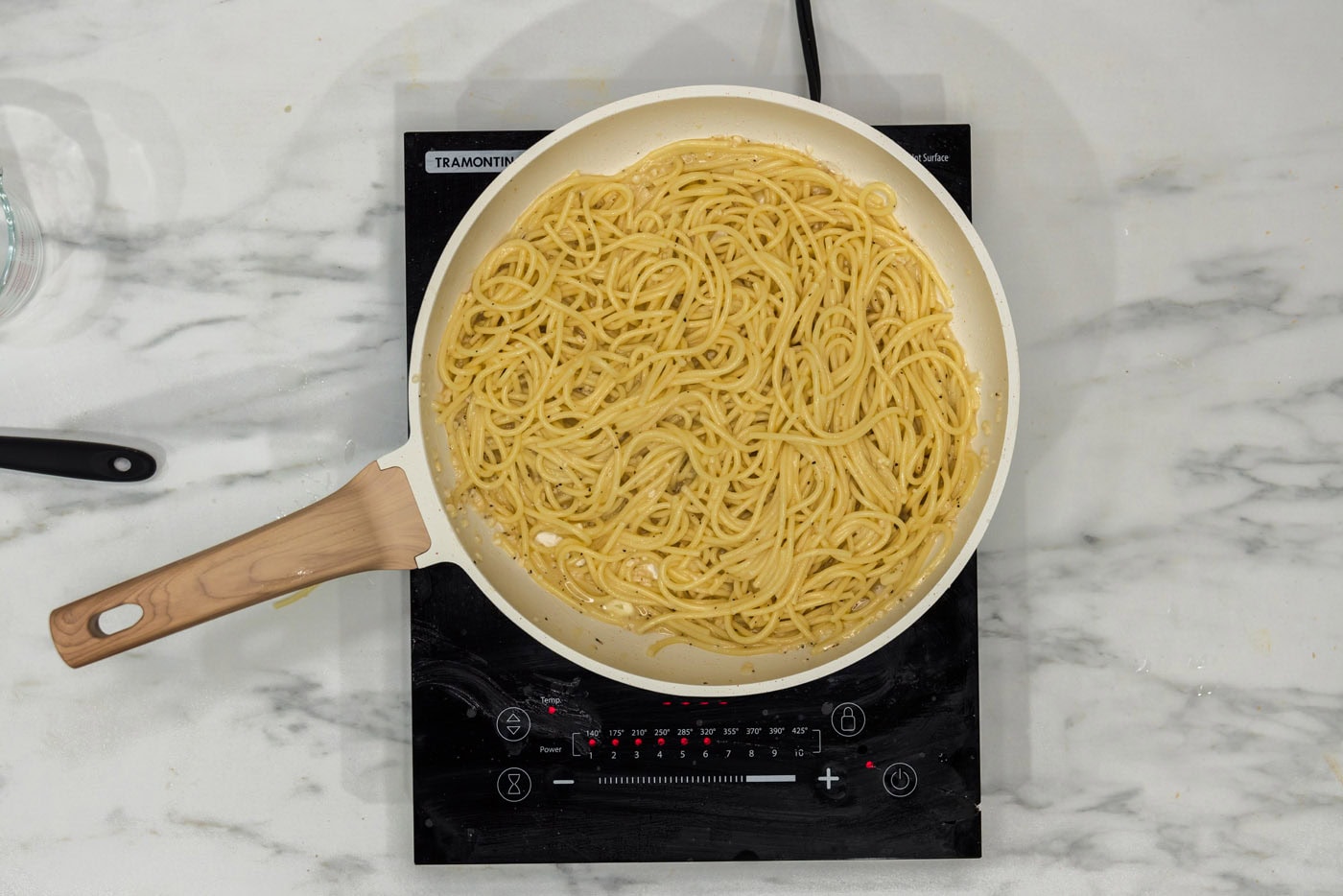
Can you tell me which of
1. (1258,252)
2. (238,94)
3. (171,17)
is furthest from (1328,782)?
(171,17)

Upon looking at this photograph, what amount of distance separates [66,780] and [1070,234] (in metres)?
2.33

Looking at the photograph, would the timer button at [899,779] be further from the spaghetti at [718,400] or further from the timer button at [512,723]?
the timer button at [512,723]

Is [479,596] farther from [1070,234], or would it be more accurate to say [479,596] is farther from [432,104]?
[1070,234]

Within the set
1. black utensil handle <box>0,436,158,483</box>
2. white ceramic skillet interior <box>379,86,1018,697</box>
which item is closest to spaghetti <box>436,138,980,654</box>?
white ceramic skillet interior <box>379,86,1018,697</box>

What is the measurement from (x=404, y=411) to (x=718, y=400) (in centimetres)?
65

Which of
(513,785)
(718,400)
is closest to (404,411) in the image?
(718,400)

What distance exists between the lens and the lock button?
187 centimetres

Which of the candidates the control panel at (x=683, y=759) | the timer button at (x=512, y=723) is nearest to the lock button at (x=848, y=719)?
the control panel at (x=683, y=759)

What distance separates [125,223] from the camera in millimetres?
2014

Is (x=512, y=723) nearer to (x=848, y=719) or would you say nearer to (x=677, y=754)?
(x=677, y=754)

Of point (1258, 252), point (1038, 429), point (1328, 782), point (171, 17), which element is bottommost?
point (1328, 782)

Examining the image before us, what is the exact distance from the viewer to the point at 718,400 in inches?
70.4

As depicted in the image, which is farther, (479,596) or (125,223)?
(125,223)

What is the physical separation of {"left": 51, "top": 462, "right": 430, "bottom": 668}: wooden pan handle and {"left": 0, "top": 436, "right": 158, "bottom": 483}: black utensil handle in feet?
1.34
